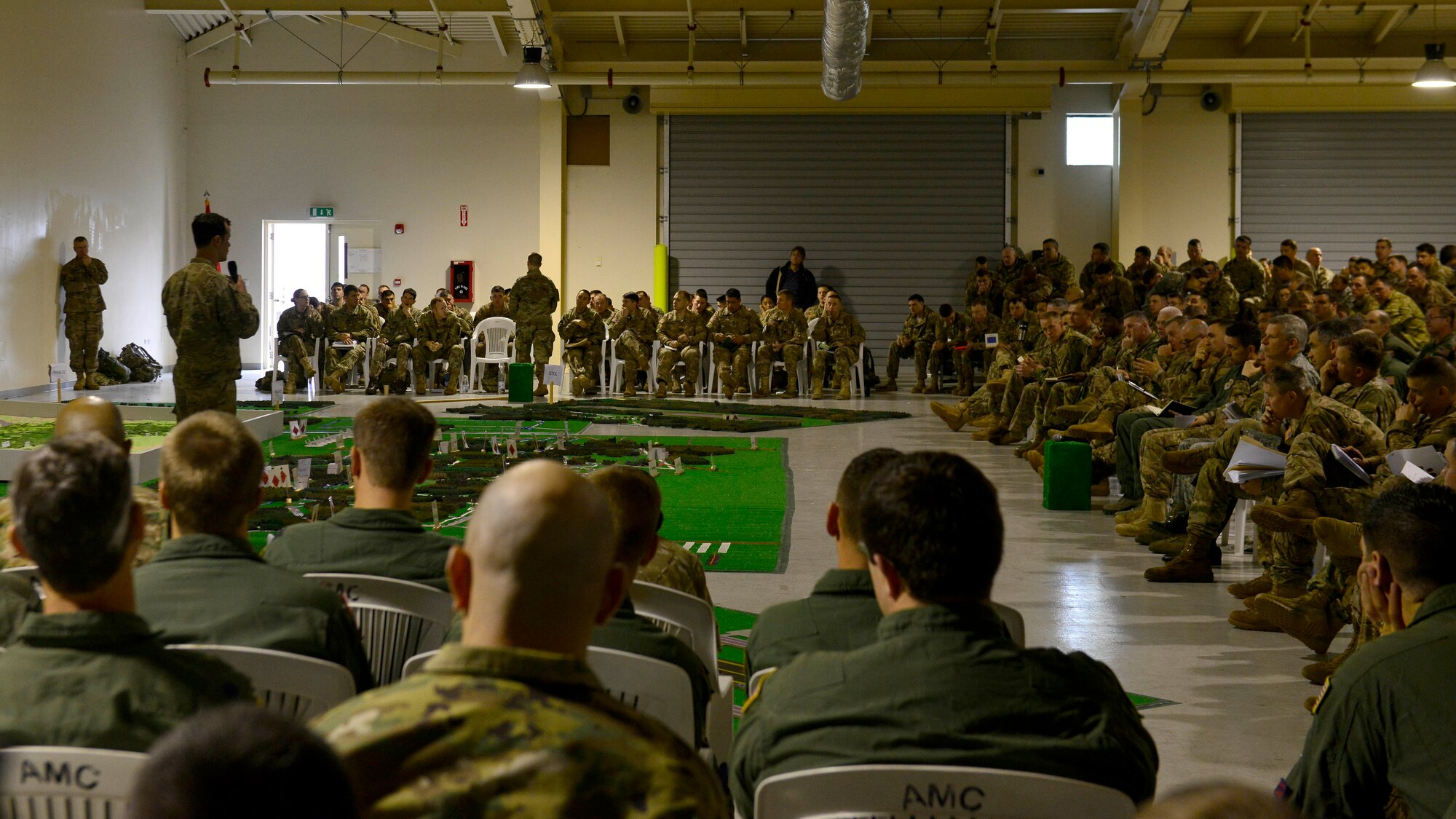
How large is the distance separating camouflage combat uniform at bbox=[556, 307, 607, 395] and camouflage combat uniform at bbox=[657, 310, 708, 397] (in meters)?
0.81

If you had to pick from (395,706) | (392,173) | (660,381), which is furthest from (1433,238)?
(395,706)

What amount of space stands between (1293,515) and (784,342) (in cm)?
1202

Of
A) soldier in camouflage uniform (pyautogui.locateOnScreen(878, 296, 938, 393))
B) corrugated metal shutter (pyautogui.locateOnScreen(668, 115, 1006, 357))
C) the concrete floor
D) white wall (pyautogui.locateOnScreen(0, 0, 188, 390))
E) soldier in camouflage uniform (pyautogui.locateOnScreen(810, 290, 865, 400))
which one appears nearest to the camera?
the concrete floor

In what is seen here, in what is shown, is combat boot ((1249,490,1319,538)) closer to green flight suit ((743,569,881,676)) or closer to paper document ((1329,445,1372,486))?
paper document ((1329,445,1372,486))

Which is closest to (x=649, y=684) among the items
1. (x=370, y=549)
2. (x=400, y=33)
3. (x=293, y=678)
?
(x=293, y=678)

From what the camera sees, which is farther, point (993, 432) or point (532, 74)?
point (532, 74)

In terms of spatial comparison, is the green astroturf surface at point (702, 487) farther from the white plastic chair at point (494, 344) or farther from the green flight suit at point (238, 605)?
the white plastic chair at point (494, 344)

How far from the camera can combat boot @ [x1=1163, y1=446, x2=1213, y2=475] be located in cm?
586

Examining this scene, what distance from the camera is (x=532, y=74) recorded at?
1555 cm

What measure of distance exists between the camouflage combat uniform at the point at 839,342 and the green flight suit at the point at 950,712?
1448 centimetres

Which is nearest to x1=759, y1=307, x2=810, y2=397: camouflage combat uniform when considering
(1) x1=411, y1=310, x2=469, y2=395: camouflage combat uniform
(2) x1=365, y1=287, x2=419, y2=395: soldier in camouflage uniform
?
(1) x1=411, y1=310, x2=469, y2=395: camouflage combat uniform

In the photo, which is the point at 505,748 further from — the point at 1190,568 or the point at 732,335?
the point at 732,335

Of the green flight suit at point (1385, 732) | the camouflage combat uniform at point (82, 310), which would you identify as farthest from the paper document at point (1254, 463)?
the camouflage combat uniform at point (82, 310)

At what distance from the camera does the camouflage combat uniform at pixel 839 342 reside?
16.5 metres
